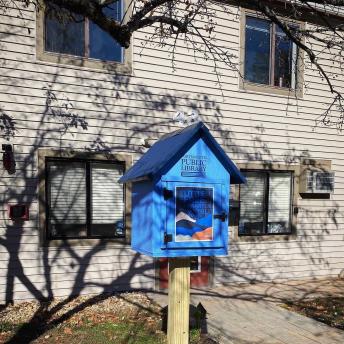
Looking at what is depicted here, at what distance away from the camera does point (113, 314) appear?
6.32 metres

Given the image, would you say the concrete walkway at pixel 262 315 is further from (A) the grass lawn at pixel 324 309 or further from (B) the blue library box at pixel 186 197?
(B) the blue library box at pixel 186 197

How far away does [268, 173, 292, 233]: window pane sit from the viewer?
9.18 metres

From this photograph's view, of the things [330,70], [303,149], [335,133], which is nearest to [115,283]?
[303,149]

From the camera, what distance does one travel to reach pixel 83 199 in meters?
7.40

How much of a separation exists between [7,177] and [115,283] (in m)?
2.84

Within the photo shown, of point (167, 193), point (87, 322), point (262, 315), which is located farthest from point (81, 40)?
point (262, 315)

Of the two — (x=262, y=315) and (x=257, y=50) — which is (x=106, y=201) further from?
(x=257, y=50)

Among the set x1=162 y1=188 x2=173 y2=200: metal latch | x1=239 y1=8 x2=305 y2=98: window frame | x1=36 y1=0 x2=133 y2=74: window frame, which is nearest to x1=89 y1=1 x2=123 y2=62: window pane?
x1=36 y1=0 x2=133 y2=74: window frame

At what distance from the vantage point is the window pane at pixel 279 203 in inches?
361

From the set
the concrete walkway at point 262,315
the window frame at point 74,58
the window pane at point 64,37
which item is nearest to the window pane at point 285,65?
the window frame at point 74,58

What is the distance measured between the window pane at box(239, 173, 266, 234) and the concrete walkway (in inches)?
50.9

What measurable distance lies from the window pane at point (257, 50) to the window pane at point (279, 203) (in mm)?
2348

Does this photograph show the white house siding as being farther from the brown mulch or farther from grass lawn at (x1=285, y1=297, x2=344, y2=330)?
grass lawn at (x1=285, y1=297, x2=344, y2=330)

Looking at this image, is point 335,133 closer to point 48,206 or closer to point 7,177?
point 48,206
